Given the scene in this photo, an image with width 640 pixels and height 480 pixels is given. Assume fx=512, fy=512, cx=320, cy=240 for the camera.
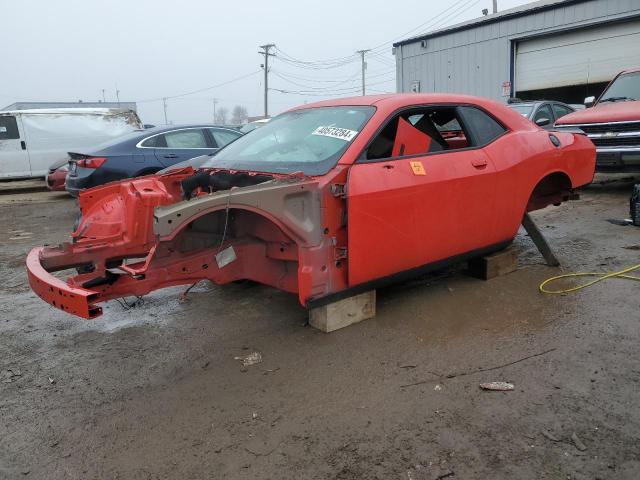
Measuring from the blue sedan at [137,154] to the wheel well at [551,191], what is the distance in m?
5.45

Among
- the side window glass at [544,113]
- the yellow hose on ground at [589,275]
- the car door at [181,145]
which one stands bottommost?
the yellow hose on ground at [589,275]

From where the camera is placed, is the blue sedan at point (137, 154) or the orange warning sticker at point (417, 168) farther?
the blue sedan at point (137, 154)

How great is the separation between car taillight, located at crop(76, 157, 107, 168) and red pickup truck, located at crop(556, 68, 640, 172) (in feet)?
23.8

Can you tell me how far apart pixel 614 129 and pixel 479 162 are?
4.98 m

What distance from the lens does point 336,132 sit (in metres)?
3.66

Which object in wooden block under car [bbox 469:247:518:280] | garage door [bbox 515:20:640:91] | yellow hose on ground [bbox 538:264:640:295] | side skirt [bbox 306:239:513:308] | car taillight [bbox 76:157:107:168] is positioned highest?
garage door [bbox 515:20:640:91]

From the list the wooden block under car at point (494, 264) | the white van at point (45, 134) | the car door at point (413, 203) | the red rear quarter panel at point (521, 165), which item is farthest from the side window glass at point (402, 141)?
the white van at point (45, 134)

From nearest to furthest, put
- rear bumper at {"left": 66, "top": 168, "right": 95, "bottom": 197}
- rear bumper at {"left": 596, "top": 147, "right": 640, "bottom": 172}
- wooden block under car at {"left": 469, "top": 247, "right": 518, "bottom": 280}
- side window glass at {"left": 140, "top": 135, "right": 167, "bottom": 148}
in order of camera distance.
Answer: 1. wooden block under car at {"left": 469, "top": 247, "right": 518, "bottom": 280}
2. rear bumper at {"left": 596, "top": 147, "right": 640, "bottom": 172}
3. rear bumper at {"left": 66, "top": 168, "right": 95, "bottom": 197}
4. side window glass at {"left": 140, "top": 135, "right": 167, "bottom": 148}

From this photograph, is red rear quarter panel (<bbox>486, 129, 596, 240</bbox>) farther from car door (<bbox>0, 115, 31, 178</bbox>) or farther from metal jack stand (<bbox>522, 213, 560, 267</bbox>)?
car door (<bbox>0, 115, 31, 178</bbox>)

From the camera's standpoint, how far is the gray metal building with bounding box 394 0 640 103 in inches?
606

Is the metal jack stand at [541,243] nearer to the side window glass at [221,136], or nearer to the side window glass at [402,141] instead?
the side window glass at [402,141]

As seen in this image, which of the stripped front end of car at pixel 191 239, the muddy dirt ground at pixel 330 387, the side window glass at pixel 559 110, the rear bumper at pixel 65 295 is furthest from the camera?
the side window glass at pixel 559 110

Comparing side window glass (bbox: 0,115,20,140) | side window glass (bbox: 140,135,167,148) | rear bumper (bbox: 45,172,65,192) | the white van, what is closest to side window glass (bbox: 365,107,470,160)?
side window glass (bbox: 140,135,167,148)

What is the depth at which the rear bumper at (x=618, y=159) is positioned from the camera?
7.50 meters
